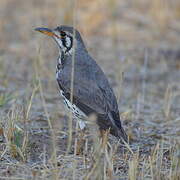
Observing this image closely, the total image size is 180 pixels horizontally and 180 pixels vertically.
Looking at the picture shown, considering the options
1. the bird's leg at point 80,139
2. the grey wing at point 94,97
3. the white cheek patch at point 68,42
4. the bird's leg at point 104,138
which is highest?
the white cheek patch at point 68,42

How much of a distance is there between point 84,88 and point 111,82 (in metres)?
3.35

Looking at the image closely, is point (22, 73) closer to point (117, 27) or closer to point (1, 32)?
point (1, 32)

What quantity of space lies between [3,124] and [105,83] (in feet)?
4.49

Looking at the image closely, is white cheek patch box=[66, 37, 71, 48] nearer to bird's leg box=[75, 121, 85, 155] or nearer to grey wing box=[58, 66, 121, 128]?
grey wing box=[58, 66, 121, 128]

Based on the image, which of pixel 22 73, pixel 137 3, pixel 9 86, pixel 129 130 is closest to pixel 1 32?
pixel 22 73

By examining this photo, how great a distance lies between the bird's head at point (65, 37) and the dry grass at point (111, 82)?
0.20 m

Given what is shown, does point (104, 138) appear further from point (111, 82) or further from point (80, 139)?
point (111, 82)

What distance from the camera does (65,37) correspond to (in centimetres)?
743

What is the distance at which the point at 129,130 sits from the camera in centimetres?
756

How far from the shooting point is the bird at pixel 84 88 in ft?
22.1

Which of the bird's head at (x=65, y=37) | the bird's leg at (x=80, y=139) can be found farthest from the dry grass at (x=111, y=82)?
the bird's head at (x=65, y=37)

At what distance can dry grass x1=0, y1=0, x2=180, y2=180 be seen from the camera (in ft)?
19.4

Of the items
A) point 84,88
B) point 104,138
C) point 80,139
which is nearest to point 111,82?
point 84,88

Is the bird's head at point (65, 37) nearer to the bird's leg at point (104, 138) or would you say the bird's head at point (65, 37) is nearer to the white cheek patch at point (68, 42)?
the white cheek patch at point (68, 42)
